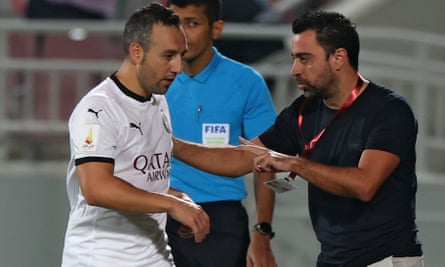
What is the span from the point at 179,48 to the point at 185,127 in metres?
1.03

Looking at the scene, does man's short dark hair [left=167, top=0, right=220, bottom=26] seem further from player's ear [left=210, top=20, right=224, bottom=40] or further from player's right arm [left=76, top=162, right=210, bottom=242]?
player's right arm [left=76, top=162, right=210, bottom=242]

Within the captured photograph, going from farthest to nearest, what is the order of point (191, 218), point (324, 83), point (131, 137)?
1. point (324, 83)
2. point (131, 137)
3. point (191, 218)

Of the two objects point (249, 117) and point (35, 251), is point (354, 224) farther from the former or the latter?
point (35, 251)

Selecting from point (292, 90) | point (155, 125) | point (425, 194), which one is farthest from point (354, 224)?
point (292, 90)

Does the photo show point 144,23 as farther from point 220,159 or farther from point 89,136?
point 220,159

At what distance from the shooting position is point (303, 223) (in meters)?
7.89

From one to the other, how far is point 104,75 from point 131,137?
3514 mm

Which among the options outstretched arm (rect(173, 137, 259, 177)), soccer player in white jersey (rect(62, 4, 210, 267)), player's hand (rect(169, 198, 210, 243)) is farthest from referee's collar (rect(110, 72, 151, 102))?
outstretched arm (rect(173, 137, 259, 177))

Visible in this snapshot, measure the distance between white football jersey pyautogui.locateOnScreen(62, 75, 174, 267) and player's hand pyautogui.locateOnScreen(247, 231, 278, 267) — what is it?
2.61ft

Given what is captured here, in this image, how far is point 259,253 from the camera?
18.4 feet

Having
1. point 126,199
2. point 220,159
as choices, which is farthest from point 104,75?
Answer: point 126,199

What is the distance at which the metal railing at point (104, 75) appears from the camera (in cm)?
783

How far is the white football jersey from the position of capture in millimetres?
4566

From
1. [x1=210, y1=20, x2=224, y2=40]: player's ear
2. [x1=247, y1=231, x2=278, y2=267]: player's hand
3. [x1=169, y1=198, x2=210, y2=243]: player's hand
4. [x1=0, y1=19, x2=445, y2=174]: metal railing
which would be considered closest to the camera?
[x1=169, y1=198, x2=210, y2=243]: player's hand
